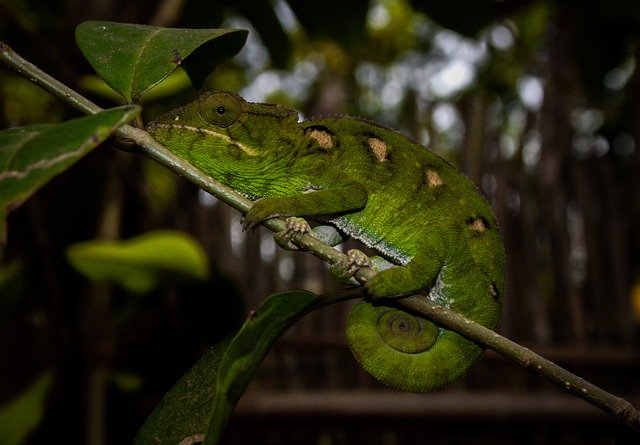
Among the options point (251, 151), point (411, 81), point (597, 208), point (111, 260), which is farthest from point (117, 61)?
point (411, 81)

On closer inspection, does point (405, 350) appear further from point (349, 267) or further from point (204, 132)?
point (204, 132)

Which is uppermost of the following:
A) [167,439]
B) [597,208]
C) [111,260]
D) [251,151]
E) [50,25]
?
[50,25]

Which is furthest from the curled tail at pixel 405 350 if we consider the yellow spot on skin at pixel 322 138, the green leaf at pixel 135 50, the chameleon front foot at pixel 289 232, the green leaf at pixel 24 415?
the green leaf at pixel 24 415

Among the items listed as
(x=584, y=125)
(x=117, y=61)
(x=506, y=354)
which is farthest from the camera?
(x=584, y=125)

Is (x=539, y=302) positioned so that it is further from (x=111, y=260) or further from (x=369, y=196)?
(x=369, y=196)

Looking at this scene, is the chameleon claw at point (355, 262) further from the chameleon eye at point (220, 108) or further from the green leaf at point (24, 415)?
the green leaf at point (24, 415)

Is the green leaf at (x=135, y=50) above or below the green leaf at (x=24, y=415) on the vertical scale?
above
